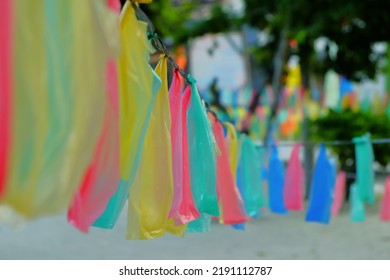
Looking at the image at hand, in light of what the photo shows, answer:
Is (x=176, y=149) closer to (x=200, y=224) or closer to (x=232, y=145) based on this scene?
(x=200, y=224)

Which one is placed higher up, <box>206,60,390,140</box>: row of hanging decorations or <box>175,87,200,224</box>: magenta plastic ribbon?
<box>175,87,200,224</box>: magenta plastic ribbon

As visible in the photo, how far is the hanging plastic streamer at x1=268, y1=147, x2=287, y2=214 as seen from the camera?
5379 mm

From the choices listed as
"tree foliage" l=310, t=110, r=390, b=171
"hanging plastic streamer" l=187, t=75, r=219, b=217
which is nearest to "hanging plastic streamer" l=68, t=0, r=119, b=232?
"hanging plastic streamer" l=187, t=75, r=219, b=217

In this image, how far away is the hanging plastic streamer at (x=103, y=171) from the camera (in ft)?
5.58

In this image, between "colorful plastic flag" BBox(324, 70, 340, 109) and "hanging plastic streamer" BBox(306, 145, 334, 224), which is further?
"colorful plastic flag" BBox(324, 70, 340, 109)

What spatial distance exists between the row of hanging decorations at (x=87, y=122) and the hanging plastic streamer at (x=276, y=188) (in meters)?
2.77

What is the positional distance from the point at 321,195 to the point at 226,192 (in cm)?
181

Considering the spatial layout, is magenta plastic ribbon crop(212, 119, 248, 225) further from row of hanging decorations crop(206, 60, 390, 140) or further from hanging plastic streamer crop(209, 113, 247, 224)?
row of hanging decorations crop(206, 60, 390, 140)

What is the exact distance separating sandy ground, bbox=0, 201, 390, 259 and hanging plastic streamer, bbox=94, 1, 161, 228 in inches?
180

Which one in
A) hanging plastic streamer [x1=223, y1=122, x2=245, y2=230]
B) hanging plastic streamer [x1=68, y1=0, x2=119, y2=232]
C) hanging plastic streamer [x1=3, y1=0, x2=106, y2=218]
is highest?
hanging plastic streamer [x1=3, y1=0, x2=106, y2=218]

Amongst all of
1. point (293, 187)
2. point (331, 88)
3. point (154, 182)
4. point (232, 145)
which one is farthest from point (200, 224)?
point (331, 88)

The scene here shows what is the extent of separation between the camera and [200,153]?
274cm
